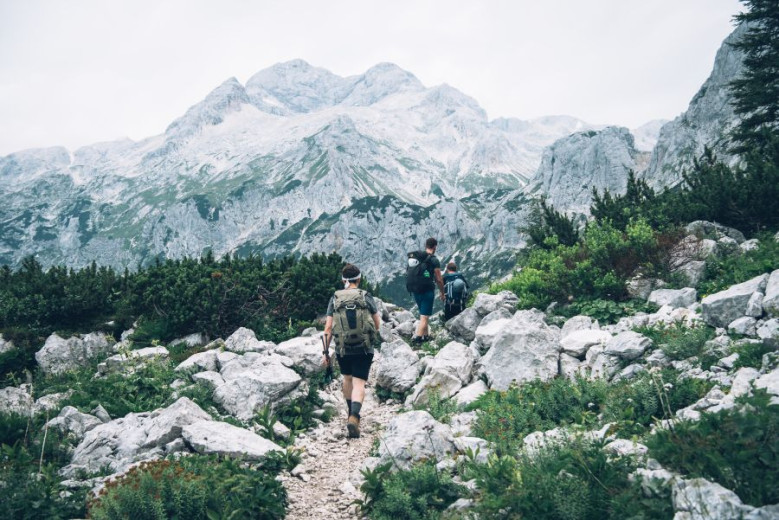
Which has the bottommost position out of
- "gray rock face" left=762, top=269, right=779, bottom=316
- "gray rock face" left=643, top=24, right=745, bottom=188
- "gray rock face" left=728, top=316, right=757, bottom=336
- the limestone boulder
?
the limestone boulder

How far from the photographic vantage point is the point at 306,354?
33.7 ft

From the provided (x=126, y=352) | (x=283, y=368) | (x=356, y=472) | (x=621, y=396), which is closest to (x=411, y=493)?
(x=356, y=472)

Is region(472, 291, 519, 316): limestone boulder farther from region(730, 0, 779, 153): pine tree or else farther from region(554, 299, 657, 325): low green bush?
region(730, 0, 779, 153): pine tree

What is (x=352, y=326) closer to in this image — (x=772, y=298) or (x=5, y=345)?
(x=772, y=298)

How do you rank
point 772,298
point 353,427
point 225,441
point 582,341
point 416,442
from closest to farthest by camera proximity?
point 416,442
point 225,441
point 772,298
point 353,427
point 582,341

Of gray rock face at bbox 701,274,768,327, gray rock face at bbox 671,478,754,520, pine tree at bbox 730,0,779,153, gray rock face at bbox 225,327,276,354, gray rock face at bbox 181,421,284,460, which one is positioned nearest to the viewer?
gray rock face at bbox 671,478,754,520

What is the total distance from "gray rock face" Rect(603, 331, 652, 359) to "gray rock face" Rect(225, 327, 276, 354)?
773 cm

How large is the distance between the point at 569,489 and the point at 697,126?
197005 millimetres

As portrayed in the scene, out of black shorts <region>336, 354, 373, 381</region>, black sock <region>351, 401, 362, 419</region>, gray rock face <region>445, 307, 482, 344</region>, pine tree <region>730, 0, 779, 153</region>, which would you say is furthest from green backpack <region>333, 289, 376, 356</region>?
pine tree <region>730, 0, 779, 153</region>

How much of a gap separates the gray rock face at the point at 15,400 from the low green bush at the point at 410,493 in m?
6.68

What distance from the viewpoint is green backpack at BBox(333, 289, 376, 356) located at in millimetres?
8242

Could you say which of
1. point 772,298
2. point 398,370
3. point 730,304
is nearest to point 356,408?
point 398,370

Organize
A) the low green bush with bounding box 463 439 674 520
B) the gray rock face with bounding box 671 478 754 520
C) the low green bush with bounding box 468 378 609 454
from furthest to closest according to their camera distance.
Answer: the low green bush with bounding box 468 378 609 454
the low green bush with bounding box 463 439 674 520
the gray rock face with bounding box 671 478 754 520

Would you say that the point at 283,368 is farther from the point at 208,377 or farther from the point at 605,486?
the point at 605,486
